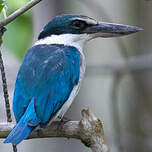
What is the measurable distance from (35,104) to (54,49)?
0.50 metres

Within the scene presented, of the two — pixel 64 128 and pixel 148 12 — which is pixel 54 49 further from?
pixel 148 12

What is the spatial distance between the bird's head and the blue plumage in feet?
0.31

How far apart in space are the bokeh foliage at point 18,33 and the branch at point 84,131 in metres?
0.42

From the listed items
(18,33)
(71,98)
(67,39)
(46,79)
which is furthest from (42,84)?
(67,39)

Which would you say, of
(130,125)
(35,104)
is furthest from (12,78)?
(35,104)

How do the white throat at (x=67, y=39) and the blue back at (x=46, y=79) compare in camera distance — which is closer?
the blue back at (x=46, y=79)

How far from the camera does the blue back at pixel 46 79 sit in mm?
2928

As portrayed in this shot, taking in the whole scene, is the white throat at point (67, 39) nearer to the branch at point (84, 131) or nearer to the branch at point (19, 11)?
the branch at point (84, 131)

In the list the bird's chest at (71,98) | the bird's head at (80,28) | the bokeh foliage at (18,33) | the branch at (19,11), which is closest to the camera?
the branch at (19,11)

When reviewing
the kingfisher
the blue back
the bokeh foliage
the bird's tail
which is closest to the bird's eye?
the kingfisher

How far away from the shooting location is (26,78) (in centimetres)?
305

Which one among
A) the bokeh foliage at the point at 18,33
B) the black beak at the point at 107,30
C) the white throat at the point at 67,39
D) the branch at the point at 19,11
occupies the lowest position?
the white throat at the point at 67,39

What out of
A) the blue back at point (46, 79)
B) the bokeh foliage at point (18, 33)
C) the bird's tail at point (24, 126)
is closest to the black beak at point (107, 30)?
the blue back at point (46, 79)

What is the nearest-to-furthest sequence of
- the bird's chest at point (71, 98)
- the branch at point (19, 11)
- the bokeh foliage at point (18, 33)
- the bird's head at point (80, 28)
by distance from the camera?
the branch at point (19, 11) < the bokeh foliage at point (18, 33) < the bird's chest at point (71, 98) < the bird's head at point (80, 28)
